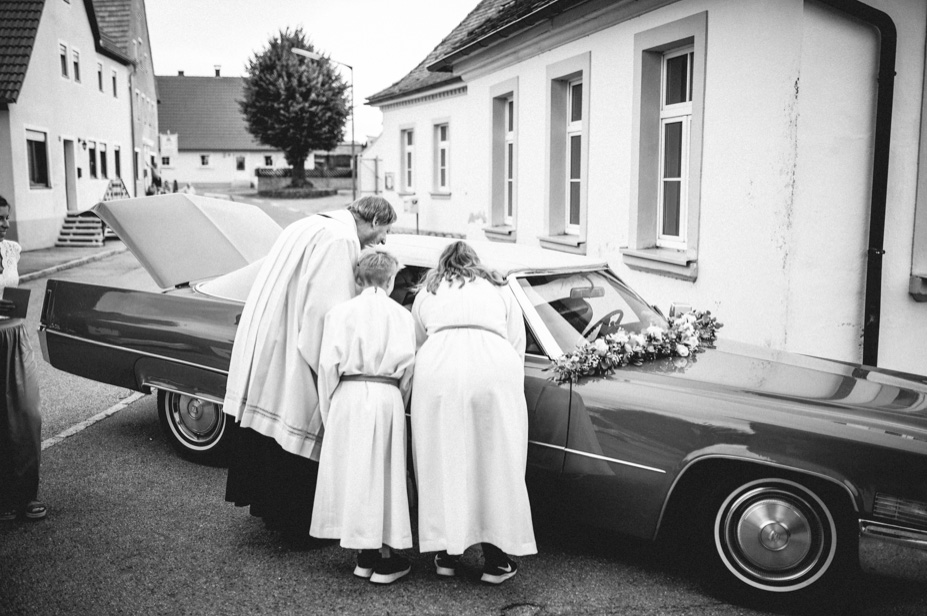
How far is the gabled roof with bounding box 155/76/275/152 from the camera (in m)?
70.9

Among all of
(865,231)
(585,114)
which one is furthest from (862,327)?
(585,114)

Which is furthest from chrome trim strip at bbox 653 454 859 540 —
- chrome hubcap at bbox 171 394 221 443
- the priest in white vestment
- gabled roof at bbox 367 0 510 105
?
gabled roof at bbox 367 0 510 105

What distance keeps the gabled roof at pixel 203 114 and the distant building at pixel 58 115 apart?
35507 mm

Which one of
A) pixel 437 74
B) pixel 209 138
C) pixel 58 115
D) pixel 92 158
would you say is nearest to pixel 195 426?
pixel 437 74

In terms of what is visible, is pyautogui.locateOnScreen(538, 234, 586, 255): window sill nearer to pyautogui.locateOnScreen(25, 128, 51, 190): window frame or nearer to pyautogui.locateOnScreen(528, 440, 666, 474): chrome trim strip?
pyautogui.locateOnScreen(528, 440, 666, 474): chrome trim strip

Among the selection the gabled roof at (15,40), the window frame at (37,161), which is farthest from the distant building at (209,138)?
the gabled roof at (15,40)

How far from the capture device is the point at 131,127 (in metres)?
35.8

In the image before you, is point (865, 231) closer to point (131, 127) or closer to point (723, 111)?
point (723, 111)

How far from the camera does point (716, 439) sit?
3.81 meters

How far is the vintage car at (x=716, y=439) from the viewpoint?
141 inches

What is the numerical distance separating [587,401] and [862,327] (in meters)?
4.02

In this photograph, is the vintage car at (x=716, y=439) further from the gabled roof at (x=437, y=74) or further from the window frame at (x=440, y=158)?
the window frame at (x=440, y=158)

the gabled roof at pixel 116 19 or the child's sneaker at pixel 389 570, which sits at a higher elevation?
Answer: the gabled roof at pixel 116 19

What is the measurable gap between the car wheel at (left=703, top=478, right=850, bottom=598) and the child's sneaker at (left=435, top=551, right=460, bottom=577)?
122 cm
